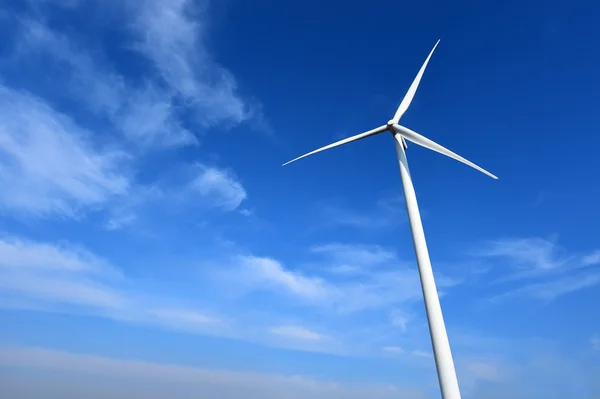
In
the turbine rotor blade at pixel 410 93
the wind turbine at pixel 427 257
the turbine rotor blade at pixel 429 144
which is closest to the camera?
the wind turbine at pixel 427 257

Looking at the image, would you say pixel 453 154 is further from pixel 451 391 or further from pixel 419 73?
pixel 451 391

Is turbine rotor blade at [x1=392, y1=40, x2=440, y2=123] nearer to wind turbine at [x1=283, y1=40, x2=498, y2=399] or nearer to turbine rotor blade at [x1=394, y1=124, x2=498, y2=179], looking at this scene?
wind turbine at [x1=283, y1=40, x2=498, y2=399]

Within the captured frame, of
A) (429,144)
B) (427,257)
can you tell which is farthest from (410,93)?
(427,257)

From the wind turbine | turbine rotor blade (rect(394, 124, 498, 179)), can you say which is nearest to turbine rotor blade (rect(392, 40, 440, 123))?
the wind turbine

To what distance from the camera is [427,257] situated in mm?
36250

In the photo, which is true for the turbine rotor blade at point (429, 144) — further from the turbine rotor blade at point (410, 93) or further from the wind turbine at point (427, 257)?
the turbine rotor blade at point (410, 93)

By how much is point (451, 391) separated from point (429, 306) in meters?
6.54

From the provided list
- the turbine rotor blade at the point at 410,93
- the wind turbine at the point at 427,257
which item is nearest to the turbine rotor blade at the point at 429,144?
the wind turbine at the point at 427,257

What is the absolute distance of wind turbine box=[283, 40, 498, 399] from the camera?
3122 cm

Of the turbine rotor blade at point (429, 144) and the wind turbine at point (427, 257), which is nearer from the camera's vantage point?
the wind turbine at point (427, 257)

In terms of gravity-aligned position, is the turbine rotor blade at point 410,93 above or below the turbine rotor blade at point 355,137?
above

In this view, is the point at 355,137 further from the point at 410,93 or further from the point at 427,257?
the point at 427,257

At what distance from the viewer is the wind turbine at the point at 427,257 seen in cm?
3122

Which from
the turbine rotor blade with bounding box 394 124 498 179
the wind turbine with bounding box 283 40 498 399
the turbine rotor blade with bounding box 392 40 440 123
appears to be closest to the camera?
the wind turbine with bounding box 283 40 498 399
